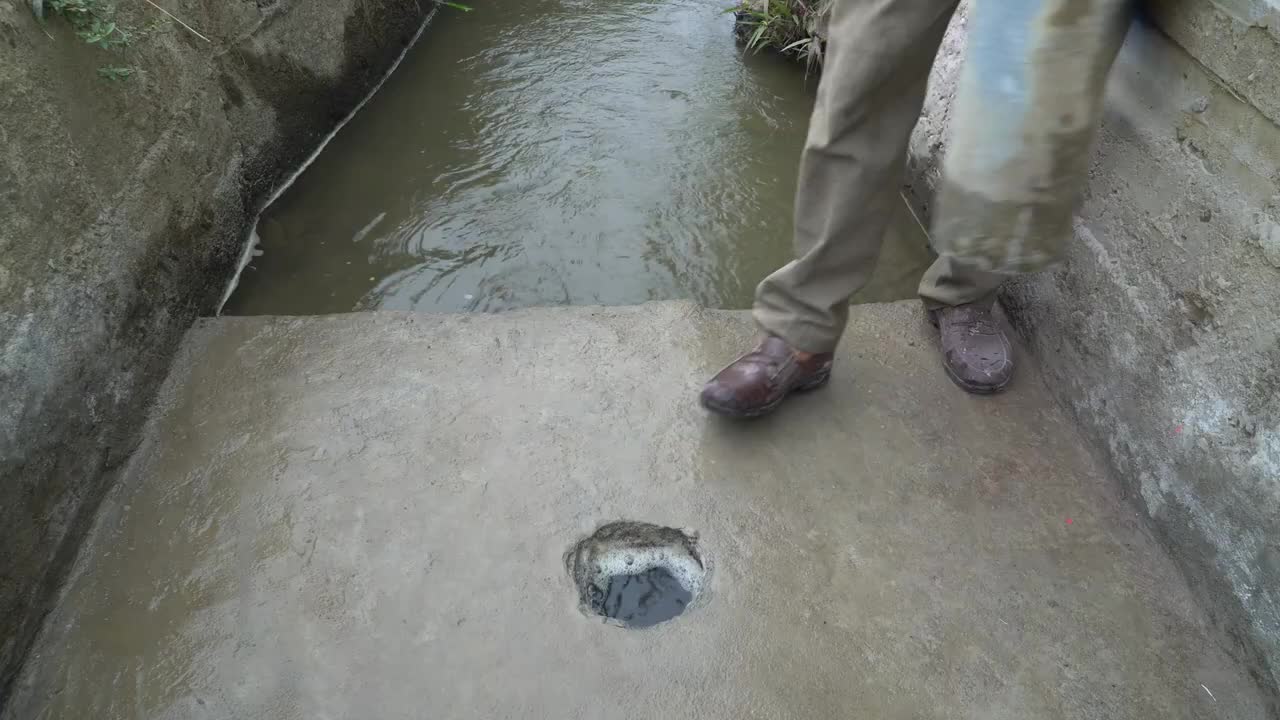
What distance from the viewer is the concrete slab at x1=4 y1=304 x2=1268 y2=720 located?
143cm

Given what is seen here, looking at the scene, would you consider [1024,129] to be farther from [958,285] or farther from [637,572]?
[637,572]

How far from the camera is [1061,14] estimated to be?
42.3 inches

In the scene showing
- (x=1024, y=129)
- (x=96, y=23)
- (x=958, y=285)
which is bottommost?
(x=958, y=285)

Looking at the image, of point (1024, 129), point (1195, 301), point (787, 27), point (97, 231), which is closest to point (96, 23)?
point (97, 231)

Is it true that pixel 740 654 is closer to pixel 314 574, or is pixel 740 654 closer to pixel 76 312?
pixel 314 574

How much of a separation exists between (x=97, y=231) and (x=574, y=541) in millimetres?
1261

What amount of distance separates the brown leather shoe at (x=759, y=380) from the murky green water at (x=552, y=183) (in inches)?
19.3

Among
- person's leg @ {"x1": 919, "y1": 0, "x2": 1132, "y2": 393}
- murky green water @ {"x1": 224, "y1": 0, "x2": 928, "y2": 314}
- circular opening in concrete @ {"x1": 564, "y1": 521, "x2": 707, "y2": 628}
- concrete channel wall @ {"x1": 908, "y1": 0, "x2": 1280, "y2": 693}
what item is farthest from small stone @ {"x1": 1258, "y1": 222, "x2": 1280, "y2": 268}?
circular opening in concrete @ {"x1": 564, "y1": 521, "x2": 707, "y2": 628}

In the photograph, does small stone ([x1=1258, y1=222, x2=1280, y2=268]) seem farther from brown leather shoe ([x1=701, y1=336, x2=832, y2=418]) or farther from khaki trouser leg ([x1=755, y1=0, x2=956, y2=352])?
brown leather shoe ([x1=701, y1=336, x2=832, y2=418])

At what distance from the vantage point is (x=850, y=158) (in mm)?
1592

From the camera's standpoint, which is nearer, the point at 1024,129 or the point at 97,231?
the point at 1024,129

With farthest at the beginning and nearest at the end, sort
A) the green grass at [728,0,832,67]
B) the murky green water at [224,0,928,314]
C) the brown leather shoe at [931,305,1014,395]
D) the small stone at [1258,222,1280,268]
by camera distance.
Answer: the green grass at [728,0,832,67]
the murky green water at [224,0,928,314]
the brown leather shoe at [931,305,1014,395]
the small stone at [1258,222,1280,268]

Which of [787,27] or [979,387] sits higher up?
[787,27]

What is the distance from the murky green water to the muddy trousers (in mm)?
534
